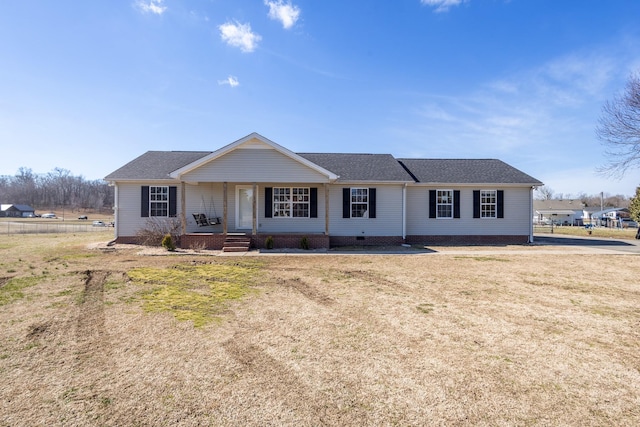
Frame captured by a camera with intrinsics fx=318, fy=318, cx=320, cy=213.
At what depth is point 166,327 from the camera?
4797 mm

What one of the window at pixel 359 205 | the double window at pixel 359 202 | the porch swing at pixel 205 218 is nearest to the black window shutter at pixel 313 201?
the double window at pixel 359 202

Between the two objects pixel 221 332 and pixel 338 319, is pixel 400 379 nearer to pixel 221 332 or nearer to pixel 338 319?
pixel 338 319

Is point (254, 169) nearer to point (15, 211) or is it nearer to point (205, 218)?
point (205, 218)

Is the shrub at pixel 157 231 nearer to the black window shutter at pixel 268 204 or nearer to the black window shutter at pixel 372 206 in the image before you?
the black window shutter at pixel 268 204

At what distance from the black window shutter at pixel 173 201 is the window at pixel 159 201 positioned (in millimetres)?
175

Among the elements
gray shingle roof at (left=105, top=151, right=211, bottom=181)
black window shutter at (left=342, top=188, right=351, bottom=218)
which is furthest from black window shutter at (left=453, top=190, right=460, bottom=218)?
gray shingle roof at (left=105, top=151, right=211, bottom=181)

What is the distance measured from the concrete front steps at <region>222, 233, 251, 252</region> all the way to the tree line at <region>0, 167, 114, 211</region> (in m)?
104

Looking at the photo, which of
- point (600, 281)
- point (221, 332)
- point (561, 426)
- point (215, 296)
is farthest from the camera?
point (600, 281)

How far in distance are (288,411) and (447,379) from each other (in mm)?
1717

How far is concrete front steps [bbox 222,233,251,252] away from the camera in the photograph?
1362cm

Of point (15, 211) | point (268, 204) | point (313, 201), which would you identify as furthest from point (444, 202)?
point (15, 211)

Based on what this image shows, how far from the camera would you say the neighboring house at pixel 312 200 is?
14148 millimetres

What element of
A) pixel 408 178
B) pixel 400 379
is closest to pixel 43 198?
pixel 408 178

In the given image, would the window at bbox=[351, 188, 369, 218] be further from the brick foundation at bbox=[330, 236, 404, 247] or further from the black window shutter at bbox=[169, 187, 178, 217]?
the black window shutter at bbox=[169, 187, 178, 217]
